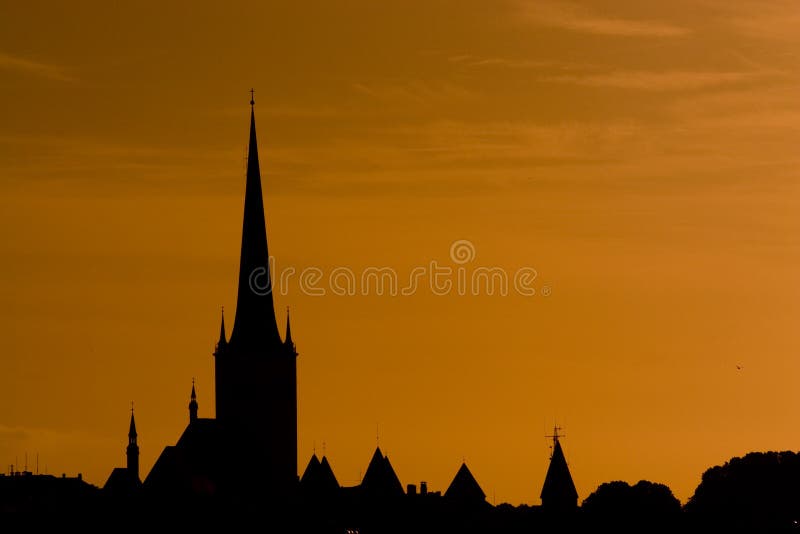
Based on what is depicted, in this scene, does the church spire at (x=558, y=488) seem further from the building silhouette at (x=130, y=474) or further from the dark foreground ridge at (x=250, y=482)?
the building silhouette at (x=130, y=474)

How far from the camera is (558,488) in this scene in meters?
187

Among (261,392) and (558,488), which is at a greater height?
(261,392)

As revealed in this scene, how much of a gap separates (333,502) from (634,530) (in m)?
17.8

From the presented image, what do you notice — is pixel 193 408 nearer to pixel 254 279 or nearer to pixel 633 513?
pixel 254 279

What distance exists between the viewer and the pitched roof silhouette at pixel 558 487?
612 feet

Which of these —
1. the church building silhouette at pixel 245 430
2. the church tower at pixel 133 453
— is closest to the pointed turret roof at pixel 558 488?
the church building silhouette at pixel 245 430

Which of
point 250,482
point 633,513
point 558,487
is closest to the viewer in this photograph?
point 250,482

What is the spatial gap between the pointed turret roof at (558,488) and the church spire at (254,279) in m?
18.7

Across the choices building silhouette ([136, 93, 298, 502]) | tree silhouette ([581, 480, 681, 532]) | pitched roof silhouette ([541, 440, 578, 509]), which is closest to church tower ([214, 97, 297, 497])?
building silhouette ([136, 93, 298, 502])

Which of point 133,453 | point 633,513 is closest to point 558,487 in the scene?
point 633,513

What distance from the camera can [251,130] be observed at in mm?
189625

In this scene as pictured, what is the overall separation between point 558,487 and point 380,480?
14.2 metres

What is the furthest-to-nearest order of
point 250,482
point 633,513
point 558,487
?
1. point 633,513
2. point 558,487
3. point 250,482

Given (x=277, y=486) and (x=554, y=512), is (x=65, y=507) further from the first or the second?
(x=554, y=512)
